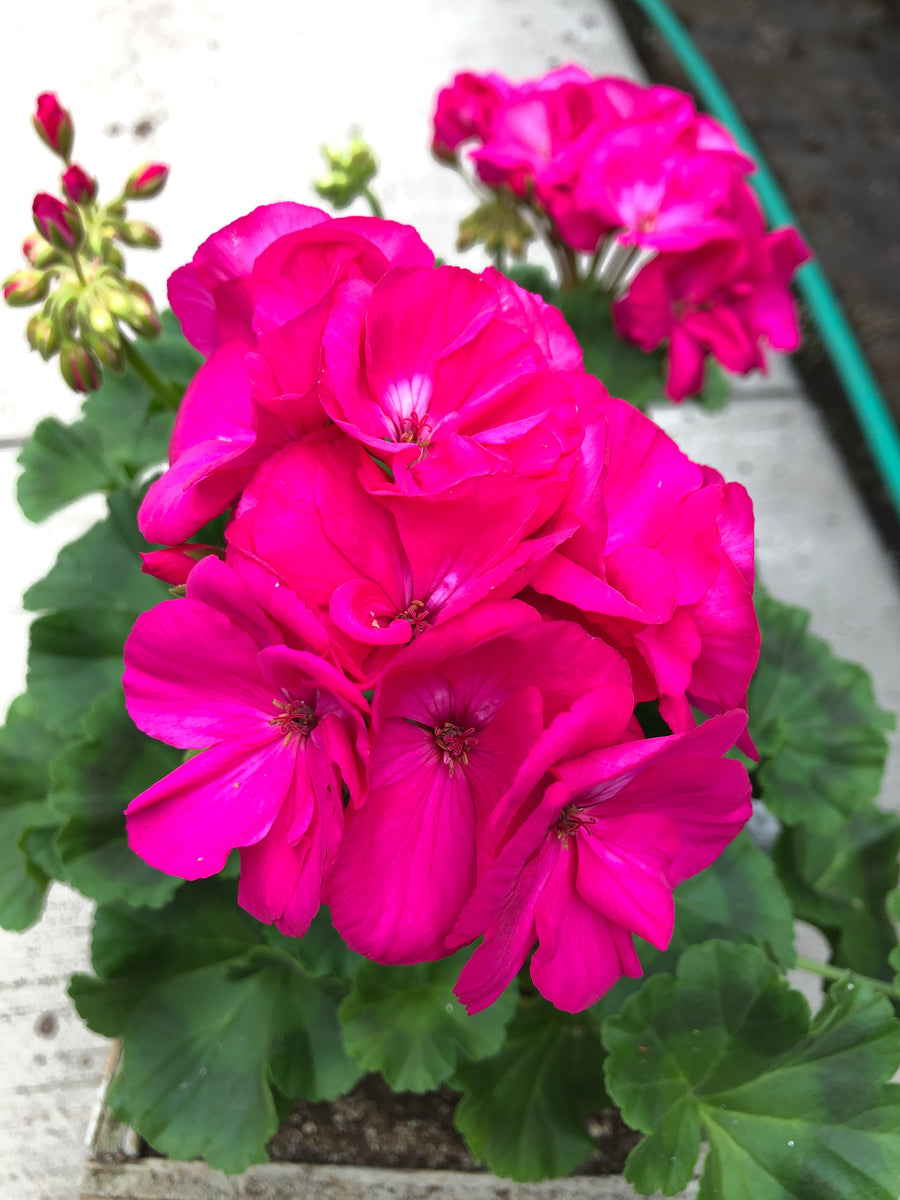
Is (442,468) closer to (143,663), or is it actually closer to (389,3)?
(143,663)

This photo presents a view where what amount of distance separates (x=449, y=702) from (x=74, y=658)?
65 centimetres

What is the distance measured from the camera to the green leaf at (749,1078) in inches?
29.8

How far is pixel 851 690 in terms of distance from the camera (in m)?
1.11

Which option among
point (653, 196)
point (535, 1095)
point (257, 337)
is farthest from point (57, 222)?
point (535, 1095)

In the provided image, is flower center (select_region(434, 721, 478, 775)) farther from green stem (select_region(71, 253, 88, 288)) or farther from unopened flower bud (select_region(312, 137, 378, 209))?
unopened flower bud (select_region(312, 137, 378, 209))

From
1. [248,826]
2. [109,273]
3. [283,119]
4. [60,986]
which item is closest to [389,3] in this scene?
[283,119]

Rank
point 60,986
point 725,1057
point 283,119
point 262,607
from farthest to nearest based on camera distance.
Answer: point 283,119
point 60,986
point 725,1057
point 262,607

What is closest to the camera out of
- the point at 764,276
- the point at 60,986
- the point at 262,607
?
the point at 262,607

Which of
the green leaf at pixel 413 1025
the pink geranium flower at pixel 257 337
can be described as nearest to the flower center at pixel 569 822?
the pink geranium flower at pixel 257 337

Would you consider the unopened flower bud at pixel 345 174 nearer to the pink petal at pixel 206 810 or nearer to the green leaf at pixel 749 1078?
the pink petal at pixel 206 810

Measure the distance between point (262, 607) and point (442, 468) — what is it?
0.37ft

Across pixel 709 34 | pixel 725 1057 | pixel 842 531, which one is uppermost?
pixel 709 34

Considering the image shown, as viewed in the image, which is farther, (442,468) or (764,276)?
(764,276)

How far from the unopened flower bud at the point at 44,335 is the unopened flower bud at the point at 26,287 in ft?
0.07
